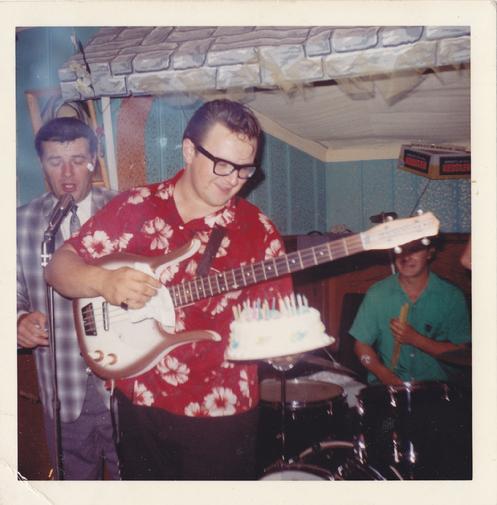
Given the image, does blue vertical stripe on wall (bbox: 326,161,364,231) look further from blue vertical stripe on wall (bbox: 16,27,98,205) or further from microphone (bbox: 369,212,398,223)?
blue vertical stripe on wall (bbox: 16,27,98,205)

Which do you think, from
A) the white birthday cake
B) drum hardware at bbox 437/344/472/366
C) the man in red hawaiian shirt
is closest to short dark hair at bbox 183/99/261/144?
the man in red hawaiian shirt

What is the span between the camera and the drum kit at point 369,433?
5.42ft

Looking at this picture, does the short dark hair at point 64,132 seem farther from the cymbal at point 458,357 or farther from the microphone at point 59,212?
the cymbal at point 458,357

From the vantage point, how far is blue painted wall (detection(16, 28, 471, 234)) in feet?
5.57

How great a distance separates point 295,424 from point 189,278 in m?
0.52

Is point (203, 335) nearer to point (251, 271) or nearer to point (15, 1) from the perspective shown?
point (251, 271)

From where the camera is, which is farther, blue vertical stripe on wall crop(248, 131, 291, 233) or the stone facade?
blue vertical stripe on wall crop(248, 131, 291, 233)

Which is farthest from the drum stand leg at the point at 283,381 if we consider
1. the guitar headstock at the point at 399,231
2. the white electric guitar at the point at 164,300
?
the guitar headstock at the point at 399,231

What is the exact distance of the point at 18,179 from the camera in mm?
1718

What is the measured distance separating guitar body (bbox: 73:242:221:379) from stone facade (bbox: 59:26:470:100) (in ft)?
1.60

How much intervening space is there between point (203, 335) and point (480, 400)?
81cm

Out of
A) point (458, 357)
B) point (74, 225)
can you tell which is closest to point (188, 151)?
point (74, 225)

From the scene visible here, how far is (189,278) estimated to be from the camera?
1688 millimetres
